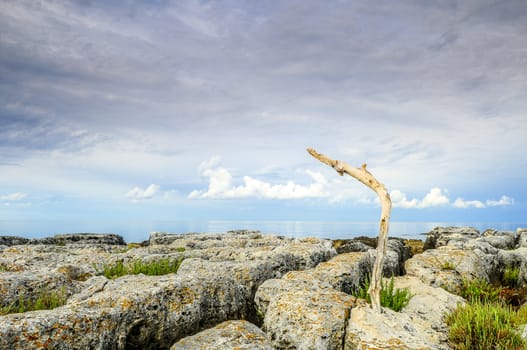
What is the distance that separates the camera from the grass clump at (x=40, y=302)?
979cm

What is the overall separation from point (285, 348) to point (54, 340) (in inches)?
193

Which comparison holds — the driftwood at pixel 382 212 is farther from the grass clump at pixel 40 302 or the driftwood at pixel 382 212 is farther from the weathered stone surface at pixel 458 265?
the grass clump at pixel 40 302

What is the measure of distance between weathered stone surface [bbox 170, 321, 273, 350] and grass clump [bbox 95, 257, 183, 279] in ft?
19.6

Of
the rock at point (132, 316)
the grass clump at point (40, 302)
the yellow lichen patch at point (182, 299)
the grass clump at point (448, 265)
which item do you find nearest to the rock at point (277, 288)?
the rock at point (132, 316)

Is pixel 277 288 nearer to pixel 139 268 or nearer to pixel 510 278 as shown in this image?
pixel 139 268

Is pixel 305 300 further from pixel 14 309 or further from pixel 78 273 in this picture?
pixel 78 273

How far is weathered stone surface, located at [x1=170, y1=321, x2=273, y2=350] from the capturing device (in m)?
8.11

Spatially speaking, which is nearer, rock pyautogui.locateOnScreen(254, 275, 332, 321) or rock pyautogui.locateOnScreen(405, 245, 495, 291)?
rock pyautogui.locateOnScreen(254, 275, 332, 321)

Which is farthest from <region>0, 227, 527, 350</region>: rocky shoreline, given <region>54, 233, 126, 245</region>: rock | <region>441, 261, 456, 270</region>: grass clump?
<region>54, 233, 126, 245</region>: rock

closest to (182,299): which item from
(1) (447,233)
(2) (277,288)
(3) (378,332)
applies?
(2) (277,288)

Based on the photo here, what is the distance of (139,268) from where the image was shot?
14.0 metres

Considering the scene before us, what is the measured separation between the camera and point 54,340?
657cm

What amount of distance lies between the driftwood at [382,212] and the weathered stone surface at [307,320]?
2.73 feet

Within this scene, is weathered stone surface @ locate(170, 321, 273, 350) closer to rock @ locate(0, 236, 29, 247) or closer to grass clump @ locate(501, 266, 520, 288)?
grass clump @ locate(501, 266, 520, 288)
